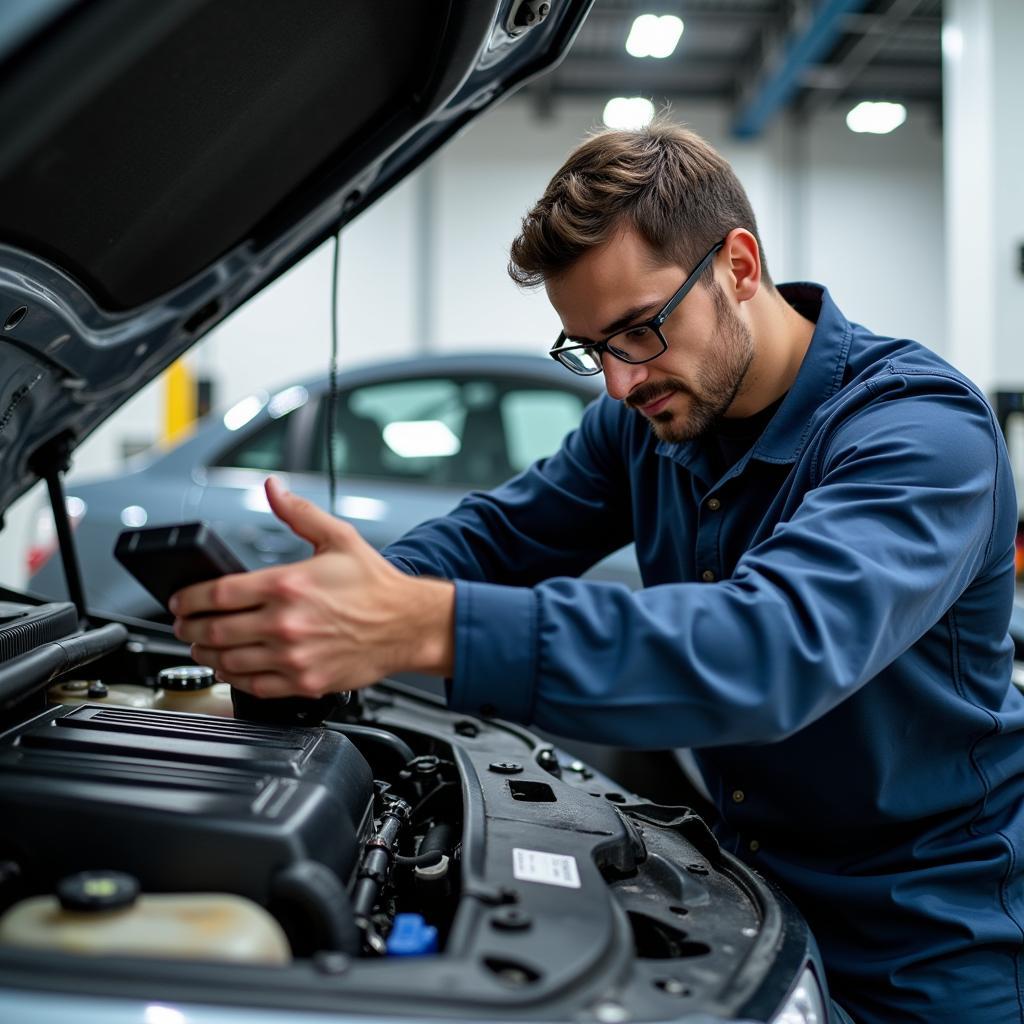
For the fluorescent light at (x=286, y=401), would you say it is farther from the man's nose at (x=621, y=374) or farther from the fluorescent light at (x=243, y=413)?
the man's nose at (x=621, y=374)

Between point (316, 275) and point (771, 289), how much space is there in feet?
25.4

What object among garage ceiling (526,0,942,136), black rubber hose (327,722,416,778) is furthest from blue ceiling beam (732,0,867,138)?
black rubber hose (327,722,416,778)

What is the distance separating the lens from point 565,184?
138cm

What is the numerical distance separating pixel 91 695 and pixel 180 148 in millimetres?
738

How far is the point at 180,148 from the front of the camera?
1.16m

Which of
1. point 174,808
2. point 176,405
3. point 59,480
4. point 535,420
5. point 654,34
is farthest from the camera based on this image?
point 176,405

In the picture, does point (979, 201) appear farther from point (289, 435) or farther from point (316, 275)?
point (316, 275)

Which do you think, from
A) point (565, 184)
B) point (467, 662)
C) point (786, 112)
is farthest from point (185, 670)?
point (786, 112)

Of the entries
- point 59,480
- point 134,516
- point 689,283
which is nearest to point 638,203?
point 689,283

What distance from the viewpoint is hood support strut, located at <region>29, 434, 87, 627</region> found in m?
1.65

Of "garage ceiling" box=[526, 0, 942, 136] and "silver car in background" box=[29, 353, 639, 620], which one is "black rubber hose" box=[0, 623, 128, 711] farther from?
"garage ceiling" box=[526, 0, 942, 136]

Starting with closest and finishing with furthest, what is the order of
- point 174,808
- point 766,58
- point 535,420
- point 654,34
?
point 174,808
point 535,420
point 654,34
point 766,58

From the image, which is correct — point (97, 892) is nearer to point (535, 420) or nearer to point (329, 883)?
point (329, 883)

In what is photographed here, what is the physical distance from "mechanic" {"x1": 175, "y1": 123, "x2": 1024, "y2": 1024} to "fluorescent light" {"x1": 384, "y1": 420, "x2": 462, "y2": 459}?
1.35 meters
